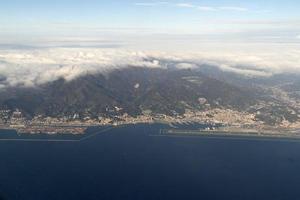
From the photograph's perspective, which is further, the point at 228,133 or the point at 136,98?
the point at 136,98

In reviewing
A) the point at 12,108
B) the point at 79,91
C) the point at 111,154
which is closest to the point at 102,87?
the point at 79,91

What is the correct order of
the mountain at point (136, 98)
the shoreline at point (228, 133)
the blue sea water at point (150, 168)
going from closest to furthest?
the blue sea water at point (150, 168)
the shoreline at point (228, 133)
the mountain at point (136, 98)

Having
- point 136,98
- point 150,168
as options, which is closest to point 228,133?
point 150,168

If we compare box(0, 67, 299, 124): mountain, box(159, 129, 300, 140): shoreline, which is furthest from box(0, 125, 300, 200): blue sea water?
box(0, 67, 299, 124): mountain

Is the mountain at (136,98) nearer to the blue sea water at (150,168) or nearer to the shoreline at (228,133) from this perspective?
the shoreline at (228,133)

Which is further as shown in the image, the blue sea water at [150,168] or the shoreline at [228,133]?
the shoreline at [228,133]

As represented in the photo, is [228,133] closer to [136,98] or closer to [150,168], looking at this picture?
[150,168]

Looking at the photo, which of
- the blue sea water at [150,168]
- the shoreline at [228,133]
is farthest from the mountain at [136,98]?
the blue sea water at [150,168]

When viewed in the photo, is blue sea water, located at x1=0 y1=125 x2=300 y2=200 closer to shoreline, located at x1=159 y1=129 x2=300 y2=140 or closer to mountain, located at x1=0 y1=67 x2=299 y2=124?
shoreline, located at x1=159 y1=129 x2=300 y2=140
